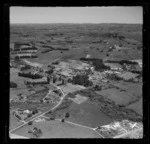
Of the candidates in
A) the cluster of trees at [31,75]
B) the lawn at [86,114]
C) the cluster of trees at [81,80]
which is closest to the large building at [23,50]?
the cluster of trees at [31,75]

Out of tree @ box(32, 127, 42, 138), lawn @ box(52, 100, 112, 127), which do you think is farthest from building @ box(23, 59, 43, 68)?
tree @ box(32, 127, 42, 138)

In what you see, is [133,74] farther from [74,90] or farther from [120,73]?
[74,90]

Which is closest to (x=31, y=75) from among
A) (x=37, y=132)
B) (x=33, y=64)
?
(x=33, y=64)

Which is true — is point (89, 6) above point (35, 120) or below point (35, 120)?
above

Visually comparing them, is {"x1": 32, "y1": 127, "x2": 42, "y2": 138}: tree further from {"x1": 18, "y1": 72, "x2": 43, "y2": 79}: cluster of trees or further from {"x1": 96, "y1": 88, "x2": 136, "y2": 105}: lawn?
{"x1": 96, "y1": 88, "x2": 136, "y2": 105}: lawn

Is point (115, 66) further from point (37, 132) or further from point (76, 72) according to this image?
point (37, 132)
